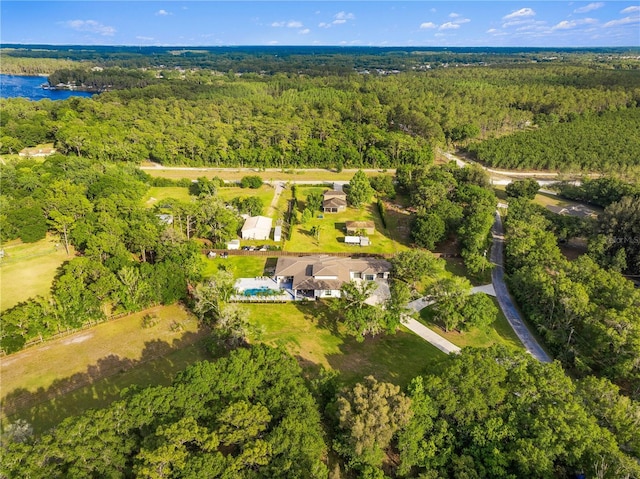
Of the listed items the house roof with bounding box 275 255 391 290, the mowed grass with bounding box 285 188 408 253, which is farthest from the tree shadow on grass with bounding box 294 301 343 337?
the mowed grass with bounding box 285 188 408 253

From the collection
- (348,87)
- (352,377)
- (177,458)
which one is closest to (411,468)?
(352,377)

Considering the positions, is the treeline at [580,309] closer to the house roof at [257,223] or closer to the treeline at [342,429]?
the treeline at [342,429]

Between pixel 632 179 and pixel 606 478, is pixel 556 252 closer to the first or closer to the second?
pixel 606 478

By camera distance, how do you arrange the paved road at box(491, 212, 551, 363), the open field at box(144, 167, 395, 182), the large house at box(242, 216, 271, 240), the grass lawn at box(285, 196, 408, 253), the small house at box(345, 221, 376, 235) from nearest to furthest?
the paved road at box(491, 212, 551, 363) → the grass lawn at box(285, 196, 408, 253) → the large house at box(242, 216, 271, 240) → the small house at box(345, 221, 376, 235) → the open field at box(144, 167, 395, 182)

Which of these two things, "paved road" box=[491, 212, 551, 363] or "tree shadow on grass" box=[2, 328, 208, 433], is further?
"paved road" box=[491, 212, 551, 363]

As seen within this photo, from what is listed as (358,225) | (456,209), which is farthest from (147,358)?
(456,209)

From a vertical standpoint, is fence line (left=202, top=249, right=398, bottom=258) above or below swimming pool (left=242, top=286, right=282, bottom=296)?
above

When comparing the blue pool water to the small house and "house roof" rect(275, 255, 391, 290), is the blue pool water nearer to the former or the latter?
"house roof" rect(275, 255, 391, 290)
